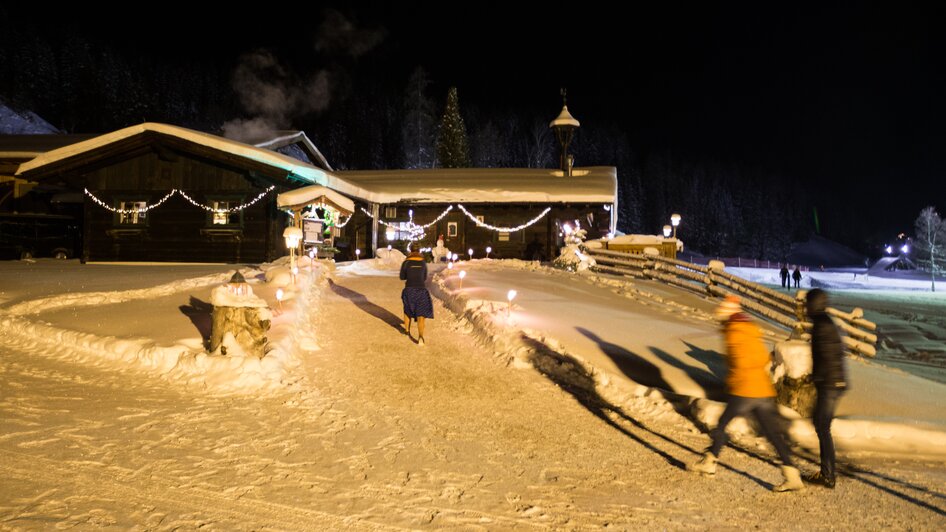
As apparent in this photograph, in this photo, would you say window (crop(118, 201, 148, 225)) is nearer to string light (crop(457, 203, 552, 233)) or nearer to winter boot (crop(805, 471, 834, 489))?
string light (crop(457, 203, 552, 233))

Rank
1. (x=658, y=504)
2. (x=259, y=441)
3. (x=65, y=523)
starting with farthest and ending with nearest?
(x=259, y=441), (x=658, y=504), (x=65, y=523)

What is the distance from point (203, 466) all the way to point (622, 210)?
8107 centimetres

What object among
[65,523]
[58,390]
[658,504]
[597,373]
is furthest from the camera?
[597,373]

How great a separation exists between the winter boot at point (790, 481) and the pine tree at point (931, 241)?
64643 mm

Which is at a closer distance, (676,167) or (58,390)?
(58,390)

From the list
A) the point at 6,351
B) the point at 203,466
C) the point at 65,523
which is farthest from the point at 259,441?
the point at 6,351

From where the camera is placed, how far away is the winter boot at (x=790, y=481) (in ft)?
15.9

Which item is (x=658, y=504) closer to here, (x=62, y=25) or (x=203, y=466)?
(x=203, y=466)

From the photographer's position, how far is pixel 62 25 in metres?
86.9

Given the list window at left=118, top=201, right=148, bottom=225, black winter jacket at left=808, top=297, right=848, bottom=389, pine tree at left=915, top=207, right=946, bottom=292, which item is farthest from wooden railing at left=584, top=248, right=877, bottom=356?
pine tree at left=915, top=207, right=946, bottom=292

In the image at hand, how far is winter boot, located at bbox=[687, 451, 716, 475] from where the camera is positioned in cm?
517

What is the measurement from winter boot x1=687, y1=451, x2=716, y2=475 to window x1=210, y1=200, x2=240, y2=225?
21540 mm

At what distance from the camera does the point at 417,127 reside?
6069 cm

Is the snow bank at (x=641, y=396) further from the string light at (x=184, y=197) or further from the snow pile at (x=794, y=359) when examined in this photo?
the string light at (x=184, y=197)
